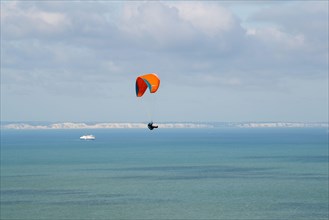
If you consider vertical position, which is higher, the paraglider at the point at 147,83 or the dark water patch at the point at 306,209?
the paraglider at the point at 147,83

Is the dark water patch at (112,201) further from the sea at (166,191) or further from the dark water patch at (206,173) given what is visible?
the dark water patch at (206,173)

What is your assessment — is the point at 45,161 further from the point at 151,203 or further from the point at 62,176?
the point at 151,203

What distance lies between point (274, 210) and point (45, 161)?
118702 millimetres

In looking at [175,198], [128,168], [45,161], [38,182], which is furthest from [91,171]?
[175,198]

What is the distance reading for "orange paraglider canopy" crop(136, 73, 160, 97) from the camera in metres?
56.3

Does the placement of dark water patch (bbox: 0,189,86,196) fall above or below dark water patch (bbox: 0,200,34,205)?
above

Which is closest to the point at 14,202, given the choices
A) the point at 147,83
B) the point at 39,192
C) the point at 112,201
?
the point at 39,192

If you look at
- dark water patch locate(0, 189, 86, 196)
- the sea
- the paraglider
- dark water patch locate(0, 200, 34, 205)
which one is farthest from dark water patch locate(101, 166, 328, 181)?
the paraglider

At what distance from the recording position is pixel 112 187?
406ft

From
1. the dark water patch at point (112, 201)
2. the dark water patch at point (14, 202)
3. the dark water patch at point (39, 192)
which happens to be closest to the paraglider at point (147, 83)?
the dark water patch at point (112, 201)

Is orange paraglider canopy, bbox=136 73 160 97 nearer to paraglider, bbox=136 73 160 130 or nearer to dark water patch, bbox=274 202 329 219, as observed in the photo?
paraglider, bbox=136 73 160 130

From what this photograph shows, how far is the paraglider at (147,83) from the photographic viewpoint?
56344 mm

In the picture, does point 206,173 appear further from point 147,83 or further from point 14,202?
point 147,83

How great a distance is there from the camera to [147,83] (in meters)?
57.2
